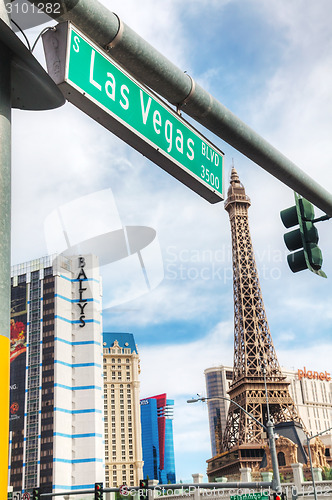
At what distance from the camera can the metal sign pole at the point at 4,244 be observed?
3564mm

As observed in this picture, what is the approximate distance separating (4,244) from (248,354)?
359 feet

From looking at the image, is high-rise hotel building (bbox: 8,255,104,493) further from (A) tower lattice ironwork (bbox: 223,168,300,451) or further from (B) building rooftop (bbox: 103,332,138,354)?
(B) building rooftop (bbox: 103,332,138,354)

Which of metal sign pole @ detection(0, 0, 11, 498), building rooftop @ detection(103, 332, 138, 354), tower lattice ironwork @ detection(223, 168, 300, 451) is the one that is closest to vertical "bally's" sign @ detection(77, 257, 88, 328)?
tower lattice ironwork @ detection(223, 168, 300, 451)

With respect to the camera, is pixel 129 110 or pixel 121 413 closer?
pixel 129 110

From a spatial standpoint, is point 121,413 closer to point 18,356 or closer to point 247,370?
point 18,356

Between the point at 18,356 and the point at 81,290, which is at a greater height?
the point at 81,290

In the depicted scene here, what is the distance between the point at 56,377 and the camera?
11169 centimetres

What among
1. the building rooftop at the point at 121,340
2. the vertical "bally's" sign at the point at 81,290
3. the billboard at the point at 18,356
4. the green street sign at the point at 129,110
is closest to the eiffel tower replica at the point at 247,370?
the vertical "bally's" sign at the point at 81,290

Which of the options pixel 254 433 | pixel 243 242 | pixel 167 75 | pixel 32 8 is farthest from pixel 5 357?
pixel 243 242

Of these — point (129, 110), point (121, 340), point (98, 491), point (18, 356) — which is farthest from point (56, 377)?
point (129, 110)

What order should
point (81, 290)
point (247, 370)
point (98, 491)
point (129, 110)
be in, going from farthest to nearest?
point (81, 290)
point (247, 370)
point (98, 491)
point (129, 110)

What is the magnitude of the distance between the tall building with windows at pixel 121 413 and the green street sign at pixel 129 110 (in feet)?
558

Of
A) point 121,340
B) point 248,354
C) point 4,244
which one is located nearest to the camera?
point 4,244

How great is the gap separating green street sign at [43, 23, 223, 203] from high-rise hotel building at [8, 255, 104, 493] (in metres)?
107
